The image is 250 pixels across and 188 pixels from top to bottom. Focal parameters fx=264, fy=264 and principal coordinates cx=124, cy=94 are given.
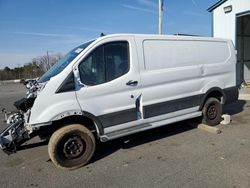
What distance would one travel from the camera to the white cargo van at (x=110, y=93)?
444cm

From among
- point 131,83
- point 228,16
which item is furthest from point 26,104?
point 228,16

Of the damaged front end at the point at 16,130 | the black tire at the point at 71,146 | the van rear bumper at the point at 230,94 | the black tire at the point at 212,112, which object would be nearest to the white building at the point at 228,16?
the van rear bumper at the point at 230,94

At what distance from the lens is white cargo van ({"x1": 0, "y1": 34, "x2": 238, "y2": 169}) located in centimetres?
444

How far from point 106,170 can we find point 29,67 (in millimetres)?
49906

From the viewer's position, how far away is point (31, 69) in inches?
1962

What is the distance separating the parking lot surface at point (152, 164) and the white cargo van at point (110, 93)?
386 millimetres

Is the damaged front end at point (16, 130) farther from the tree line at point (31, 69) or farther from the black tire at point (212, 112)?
the tree line at point (31, 69)

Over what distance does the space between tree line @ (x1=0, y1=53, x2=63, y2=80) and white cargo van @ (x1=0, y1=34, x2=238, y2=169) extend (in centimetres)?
4212

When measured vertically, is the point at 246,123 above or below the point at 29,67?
below

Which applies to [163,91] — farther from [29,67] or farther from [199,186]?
[29,67]

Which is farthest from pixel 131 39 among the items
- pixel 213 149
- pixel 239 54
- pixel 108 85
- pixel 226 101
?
pixel 239 54

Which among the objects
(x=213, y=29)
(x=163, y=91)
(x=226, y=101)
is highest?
(x=213, y=29)

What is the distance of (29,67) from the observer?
50.5 m

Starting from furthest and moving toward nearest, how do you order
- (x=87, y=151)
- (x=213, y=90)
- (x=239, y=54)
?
1. (x=239, y=54)
2. (x=213, y=90)
3. (x=87, y=151)
